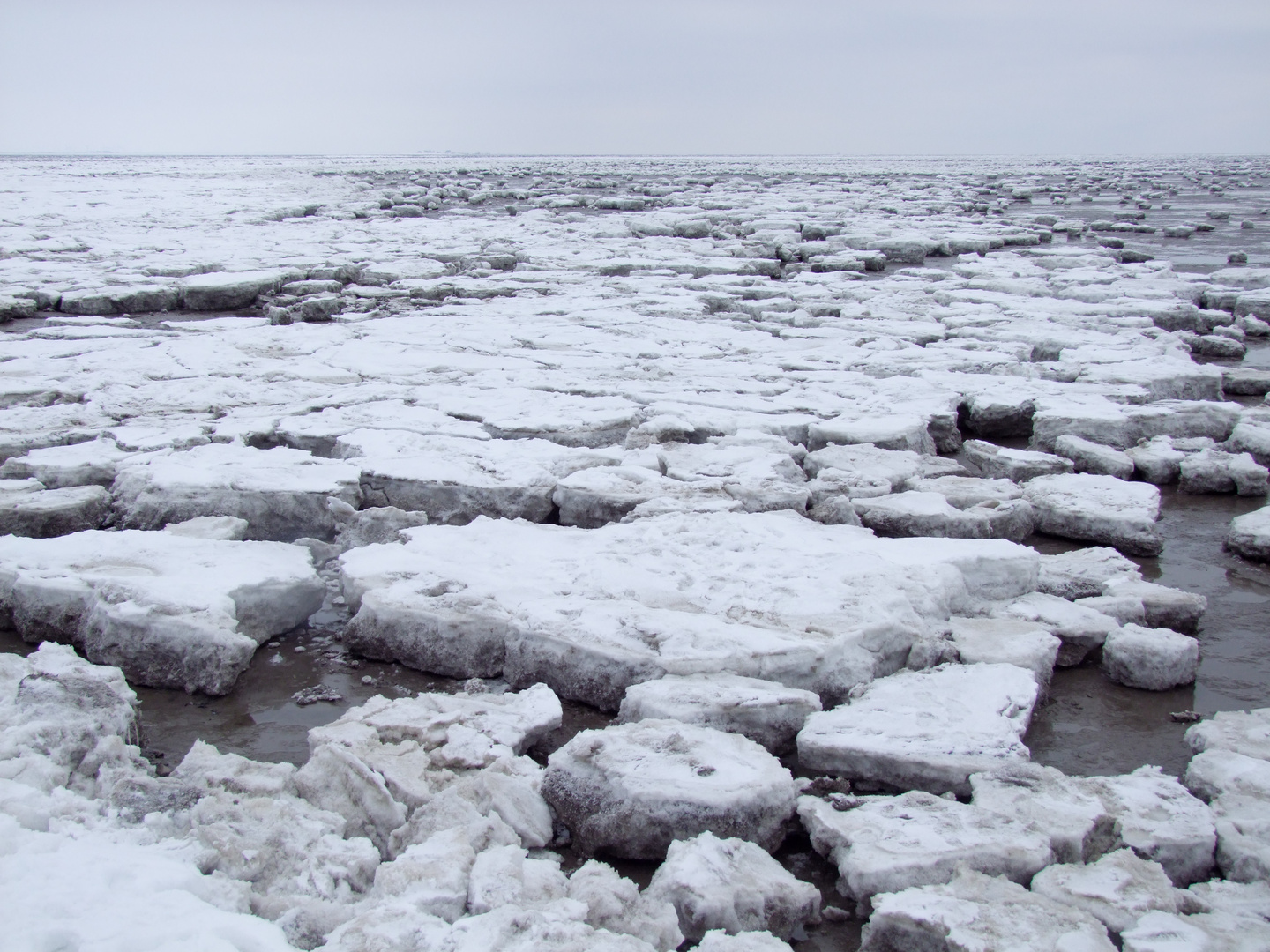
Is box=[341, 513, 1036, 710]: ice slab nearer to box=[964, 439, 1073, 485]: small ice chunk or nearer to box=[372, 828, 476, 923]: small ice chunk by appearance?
box=[372, 828, 476, 923]: small ice chunk

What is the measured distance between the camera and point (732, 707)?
1938mm

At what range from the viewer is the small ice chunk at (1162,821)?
164 centimetres

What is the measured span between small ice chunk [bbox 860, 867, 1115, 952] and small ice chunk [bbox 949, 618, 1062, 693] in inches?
30.2

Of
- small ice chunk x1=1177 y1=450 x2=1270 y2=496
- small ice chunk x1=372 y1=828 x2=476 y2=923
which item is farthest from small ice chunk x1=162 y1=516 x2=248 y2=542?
small ice chunk x1=1177 y1=450 x2=1270 y2=496

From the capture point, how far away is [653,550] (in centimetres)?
267

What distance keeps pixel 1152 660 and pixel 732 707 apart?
113cm

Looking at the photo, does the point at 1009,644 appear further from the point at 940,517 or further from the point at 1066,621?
the point at 940,517

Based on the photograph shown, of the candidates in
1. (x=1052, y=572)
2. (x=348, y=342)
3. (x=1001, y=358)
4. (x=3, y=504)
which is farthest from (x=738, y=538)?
(x=348, y=342)

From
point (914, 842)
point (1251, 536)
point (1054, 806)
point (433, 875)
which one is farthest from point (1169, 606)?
point (433, 875)

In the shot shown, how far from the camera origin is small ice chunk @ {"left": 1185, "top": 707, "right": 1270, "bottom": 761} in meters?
1.94

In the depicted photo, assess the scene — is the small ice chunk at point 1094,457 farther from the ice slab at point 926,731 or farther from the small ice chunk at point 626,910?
the small ice chunk at point 626,910

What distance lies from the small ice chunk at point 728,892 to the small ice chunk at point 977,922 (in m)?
0.12

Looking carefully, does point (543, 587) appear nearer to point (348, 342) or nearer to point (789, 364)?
point (789, 364)

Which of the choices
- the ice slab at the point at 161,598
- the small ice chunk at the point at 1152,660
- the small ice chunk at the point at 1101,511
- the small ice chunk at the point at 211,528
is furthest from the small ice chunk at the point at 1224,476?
the small ice chunk at the point at 211,528
